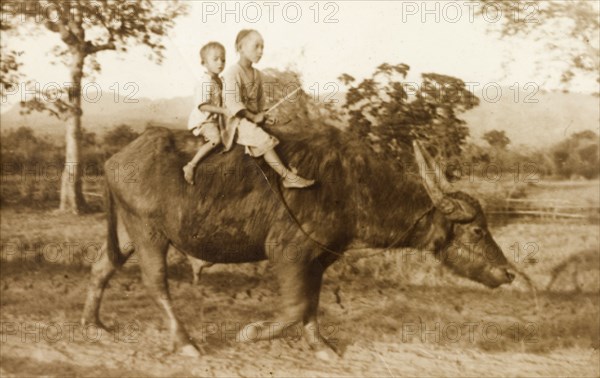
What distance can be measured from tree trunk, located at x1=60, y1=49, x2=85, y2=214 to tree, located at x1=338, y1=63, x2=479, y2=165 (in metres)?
1.80

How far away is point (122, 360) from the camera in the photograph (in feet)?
12.5

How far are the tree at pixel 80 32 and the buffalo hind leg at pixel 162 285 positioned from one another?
0.64 m

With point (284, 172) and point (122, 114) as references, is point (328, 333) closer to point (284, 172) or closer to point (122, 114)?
point (284, 172)

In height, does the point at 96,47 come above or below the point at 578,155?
above

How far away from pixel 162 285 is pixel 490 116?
8.05 ft

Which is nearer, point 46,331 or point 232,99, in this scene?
point 232,99

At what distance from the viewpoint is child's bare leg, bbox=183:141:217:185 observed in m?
3.69

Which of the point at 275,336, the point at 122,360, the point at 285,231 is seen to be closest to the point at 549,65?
the point at 285,231

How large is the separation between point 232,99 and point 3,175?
1838mm

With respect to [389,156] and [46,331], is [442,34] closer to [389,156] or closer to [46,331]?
[389,156]

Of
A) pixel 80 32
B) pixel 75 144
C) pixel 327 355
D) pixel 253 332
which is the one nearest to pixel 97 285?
pixel 75 144

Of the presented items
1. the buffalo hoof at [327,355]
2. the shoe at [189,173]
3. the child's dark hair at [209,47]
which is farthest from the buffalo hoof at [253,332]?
the child's dark hair at [209,47]

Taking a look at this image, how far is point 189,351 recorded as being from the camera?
3.80 m

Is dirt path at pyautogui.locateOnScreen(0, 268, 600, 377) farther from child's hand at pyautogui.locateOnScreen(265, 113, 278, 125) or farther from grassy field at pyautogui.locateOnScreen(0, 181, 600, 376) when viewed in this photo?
child's hand at pyautogui.locateOnScreen(265, 113, 278, 125)
